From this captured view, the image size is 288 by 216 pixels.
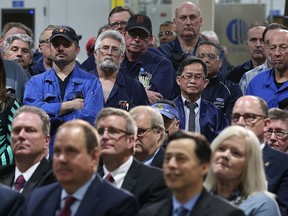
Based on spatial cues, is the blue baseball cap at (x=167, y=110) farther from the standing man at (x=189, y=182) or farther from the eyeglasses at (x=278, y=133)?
the standing man at (x=189, y=182)

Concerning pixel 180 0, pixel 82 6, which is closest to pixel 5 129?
pixel 180 0

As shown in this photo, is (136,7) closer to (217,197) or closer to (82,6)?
(82,6)

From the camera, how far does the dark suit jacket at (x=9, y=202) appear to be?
23.8 ft

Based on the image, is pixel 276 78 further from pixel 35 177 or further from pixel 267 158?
pixel 35 177

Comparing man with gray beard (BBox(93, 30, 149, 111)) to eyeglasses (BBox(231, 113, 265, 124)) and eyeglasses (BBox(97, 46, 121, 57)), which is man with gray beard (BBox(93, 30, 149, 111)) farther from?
eyeglasses (BBox(231, 113, 265, 124))

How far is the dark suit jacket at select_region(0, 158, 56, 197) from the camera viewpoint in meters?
7.77

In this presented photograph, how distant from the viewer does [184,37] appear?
11586mm

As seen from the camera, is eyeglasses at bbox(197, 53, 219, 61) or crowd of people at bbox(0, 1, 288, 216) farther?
eyeglasses at bbox(197, 53, 219, 61)

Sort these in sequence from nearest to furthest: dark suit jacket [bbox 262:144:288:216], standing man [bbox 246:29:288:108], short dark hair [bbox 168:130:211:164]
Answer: short dark hair [bbox 168:130:211:164] < dark suit jacket [bbox 262:144:288:216] < standing man [bbox 246:29:288:108]

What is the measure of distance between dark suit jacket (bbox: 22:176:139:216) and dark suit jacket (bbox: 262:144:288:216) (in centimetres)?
179

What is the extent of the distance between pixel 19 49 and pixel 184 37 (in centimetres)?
188

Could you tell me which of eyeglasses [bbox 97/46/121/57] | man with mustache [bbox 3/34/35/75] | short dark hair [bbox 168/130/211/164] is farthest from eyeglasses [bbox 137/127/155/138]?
man with mustache [bbox 3/34/35/75]

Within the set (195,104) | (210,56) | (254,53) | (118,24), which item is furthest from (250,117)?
(254,53)

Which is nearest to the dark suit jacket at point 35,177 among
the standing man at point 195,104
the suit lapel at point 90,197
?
the suit lapel at point 90,197
